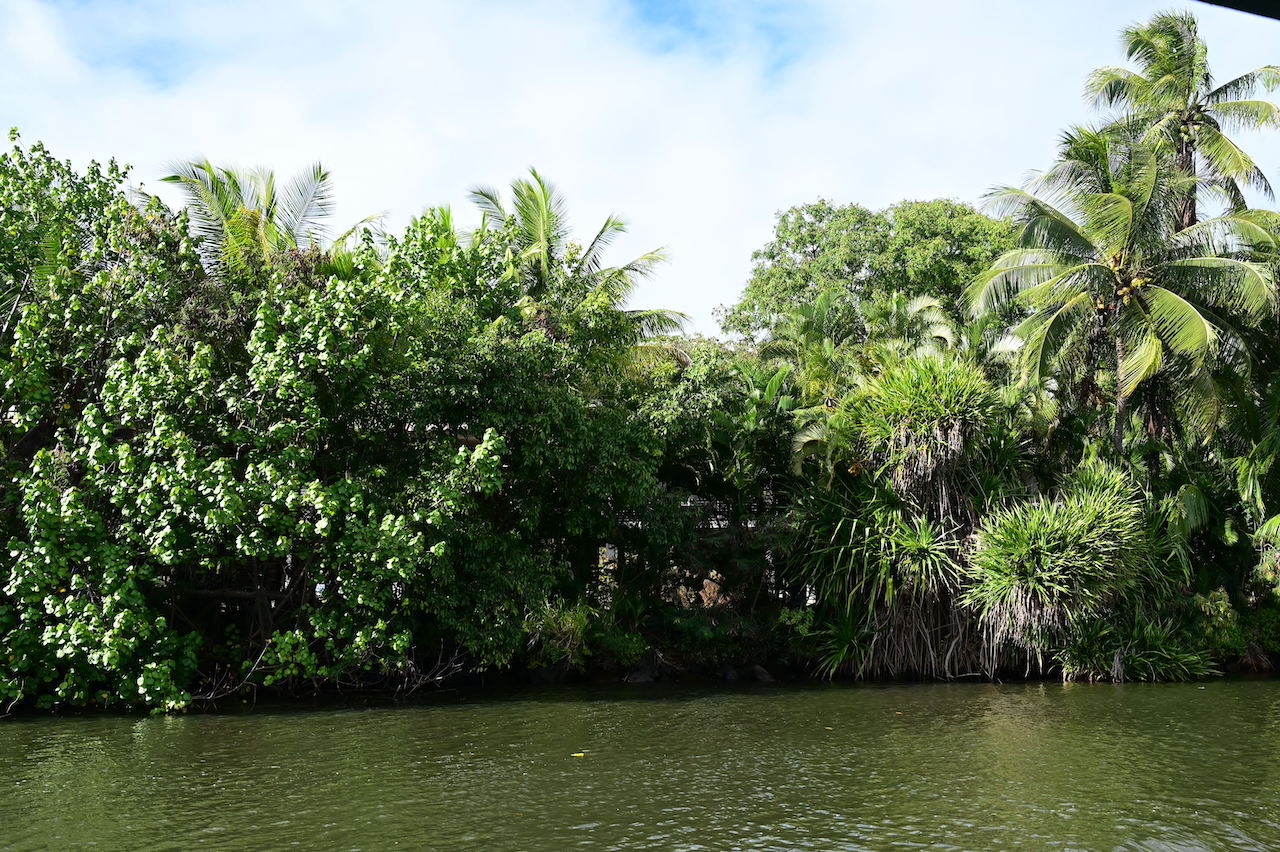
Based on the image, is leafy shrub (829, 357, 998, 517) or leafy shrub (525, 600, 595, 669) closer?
leafy shrub (525, 600, 595, 669)

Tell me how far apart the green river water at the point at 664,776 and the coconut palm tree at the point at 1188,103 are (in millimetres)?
11175

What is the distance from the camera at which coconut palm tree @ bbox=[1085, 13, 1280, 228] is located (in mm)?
21359

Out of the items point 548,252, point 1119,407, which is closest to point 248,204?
point 548,252

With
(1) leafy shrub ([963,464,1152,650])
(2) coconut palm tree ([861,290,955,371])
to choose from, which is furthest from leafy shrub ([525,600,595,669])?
(2) coconut palm tree ([861,290,955,371])

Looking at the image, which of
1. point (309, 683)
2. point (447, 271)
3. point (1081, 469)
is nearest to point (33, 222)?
point (447, 271)

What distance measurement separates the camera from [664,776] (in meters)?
9.91

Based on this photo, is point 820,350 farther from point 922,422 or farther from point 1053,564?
point 1053,564

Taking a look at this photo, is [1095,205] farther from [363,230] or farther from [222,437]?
[222,437]

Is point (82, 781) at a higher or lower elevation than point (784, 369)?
lower

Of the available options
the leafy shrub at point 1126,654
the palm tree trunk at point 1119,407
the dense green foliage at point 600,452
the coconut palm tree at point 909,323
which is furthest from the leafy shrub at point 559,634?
the palm tree trunk at point 1119,407

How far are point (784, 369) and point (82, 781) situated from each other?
12.7 m

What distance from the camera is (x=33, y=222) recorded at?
14953 mm

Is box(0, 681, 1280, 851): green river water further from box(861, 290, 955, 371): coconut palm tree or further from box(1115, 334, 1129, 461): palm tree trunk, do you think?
box(861, 290, 955, 371): coconut palm tree

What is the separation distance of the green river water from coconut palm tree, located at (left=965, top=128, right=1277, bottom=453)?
6.17 meters
